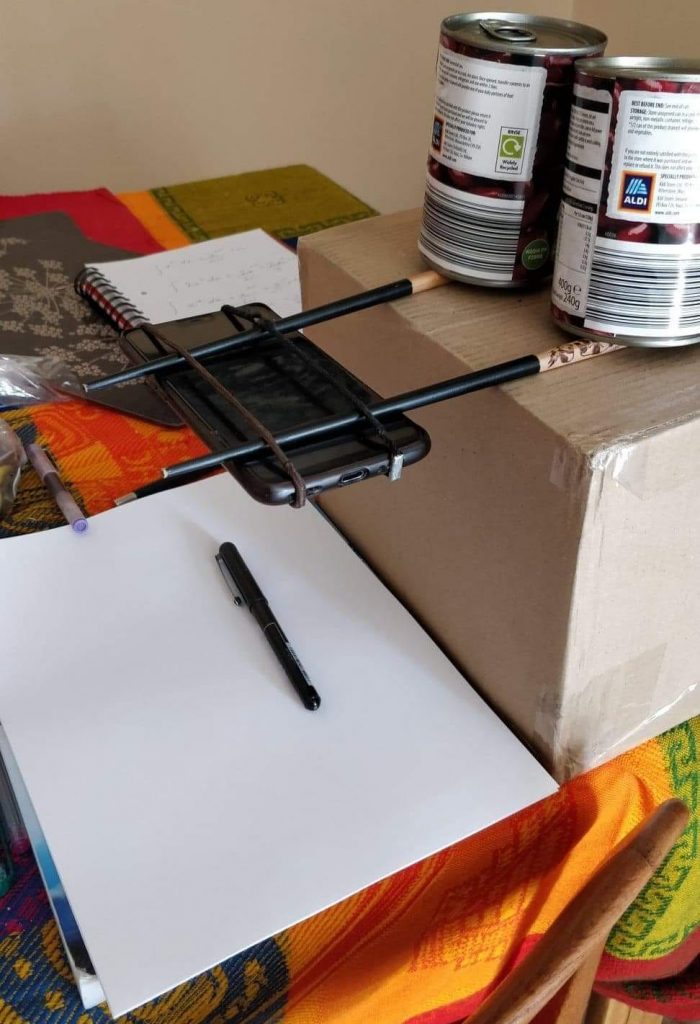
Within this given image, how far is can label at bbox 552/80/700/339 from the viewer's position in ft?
1.34

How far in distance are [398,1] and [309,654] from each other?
2.31 meters

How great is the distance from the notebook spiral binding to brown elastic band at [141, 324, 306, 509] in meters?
0.40

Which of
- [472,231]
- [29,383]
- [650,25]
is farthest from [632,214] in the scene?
[650,25]

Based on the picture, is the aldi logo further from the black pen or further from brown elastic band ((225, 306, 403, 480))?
the black pen

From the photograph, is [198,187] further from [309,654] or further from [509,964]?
[509,964]

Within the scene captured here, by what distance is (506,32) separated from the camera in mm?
490

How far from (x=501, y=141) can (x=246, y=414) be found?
19 cm

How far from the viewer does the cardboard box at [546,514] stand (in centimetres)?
44

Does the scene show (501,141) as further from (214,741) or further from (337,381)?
(214,741)

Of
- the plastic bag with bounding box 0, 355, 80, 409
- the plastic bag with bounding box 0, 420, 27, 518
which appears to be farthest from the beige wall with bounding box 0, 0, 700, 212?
the plastic bag with bounding box 0, 420, 27, 518

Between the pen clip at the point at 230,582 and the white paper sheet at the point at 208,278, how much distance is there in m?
0.41

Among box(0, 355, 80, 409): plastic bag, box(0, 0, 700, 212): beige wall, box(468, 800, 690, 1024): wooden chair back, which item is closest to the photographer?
box(468, 800, 690, 1024): wooden chair back

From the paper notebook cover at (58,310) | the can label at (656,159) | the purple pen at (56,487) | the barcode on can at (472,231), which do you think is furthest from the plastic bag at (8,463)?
the can label at (656,159)

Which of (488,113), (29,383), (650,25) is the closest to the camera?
(488,113)
